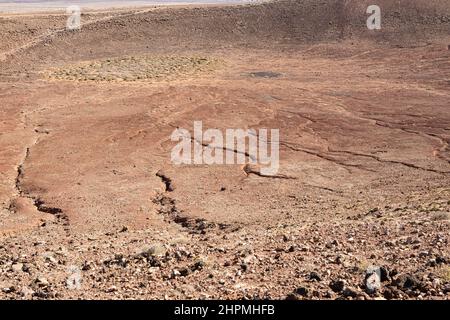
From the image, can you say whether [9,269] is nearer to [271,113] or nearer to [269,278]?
[269,278]

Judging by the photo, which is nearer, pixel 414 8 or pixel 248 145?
pixel 248 145

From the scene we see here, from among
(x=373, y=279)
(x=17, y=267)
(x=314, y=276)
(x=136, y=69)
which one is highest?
(x=136, y=69)

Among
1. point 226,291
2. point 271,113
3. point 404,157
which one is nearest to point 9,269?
point 226,291

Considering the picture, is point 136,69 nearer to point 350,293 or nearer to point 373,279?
point 373,279

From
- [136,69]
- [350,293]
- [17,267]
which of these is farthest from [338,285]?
[136,69]

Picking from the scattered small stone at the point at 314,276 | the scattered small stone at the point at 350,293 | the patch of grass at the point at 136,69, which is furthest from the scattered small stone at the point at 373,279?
the patch of grass at the point at 136,69

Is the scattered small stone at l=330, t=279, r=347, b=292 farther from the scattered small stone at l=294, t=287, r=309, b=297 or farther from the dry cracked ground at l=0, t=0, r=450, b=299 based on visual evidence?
the scattered small stone at l=294, t=287, r=309, b=297

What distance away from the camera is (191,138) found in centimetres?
1962

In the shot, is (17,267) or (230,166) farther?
(230,166)

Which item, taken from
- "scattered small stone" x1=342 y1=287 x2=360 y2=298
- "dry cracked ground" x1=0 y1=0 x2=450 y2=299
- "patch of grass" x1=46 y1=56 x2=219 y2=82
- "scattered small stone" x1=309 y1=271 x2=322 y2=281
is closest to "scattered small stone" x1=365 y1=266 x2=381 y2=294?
"dry cracked ground" x1=0 y1=0 x2=450 y2=299

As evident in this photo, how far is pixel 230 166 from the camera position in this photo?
16.4 meters

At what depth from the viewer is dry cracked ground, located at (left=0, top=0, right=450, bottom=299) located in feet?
24.7

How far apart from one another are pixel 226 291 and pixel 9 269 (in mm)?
3563

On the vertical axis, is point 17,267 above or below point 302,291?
below
